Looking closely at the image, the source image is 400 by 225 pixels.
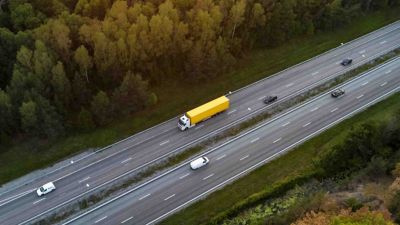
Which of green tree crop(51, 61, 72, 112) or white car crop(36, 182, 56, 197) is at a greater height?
green tree crop(51, 61, 72, 112)

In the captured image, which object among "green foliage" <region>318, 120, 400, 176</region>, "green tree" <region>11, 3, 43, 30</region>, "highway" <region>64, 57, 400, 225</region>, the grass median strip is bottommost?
"green foliage" <region>318, 120, 400, 176</region>

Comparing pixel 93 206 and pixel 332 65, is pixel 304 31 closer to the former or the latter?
pixel 332 65

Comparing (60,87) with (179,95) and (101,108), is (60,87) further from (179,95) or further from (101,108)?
(179,95)

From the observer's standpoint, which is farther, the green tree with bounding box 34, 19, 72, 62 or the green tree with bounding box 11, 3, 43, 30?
the green tree with bounding box 11, 3, 43, 30

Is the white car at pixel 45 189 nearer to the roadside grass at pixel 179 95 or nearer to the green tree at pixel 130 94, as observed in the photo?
the roadside grass at pixel 179 95

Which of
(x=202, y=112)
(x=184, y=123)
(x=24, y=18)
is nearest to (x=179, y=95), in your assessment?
(x=202, y=112)

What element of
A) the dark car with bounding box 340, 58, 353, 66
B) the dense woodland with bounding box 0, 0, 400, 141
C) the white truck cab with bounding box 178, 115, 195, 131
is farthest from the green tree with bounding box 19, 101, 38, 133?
the dark car with bounding box 340, 58, 353, 66

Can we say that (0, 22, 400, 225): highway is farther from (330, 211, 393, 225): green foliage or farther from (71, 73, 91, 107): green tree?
(330, 211, 393, 225): green foliage

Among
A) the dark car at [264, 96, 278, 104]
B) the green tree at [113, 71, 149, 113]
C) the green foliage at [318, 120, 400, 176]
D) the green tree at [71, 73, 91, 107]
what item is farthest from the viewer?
the dark car at [264, 96, 278, 104]
